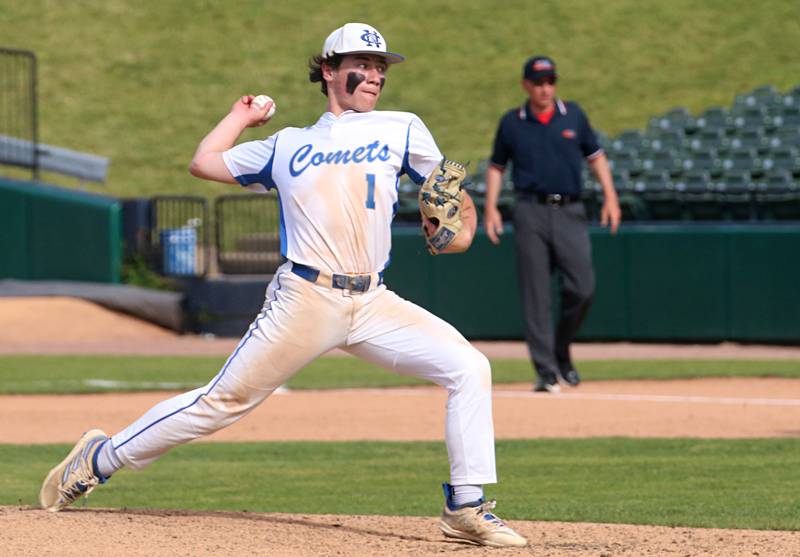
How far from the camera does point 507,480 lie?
7.54 meters

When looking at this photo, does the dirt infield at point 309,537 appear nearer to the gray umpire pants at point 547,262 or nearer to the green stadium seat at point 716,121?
the gray umpire pants at point 547,262

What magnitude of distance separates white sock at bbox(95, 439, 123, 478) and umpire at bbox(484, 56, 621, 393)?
522 cm

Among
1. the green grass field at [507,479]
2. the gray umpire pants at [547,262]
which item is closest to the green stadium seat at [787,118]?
the gray umpire pants at [547,262]

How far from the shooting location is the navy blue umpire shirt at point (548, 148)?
10.6 m

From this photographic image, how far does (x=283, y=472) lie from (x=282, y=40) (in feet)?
96.3

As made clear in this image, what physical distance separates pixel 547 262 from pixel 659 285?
199 inches

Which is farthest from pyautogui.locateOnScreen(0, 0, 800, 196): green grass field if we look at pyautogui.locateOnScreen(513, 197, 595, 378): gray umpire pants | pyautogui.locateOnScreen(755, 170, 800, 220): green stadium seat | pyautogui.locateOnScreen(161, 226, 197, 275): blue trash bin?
pyautogui.locateOnScreen(513, 197, 595, 378): gray umpire pants

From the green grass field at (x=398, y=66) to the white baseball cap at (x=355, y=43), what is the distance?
84.7 feet

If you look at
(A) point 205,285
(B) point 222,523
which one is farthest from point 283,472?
(A) point 205,285

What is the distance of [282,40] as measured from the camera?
119 feet

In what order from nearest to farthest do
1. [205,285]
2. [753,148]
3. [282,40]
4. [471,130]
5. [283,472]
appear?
[283,472] → [205,285] → [753,148] → [471,130] → [282,40]

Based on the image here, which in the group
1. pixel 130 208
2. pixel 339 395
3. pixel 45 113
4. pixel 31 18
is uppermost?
pixel 31 18

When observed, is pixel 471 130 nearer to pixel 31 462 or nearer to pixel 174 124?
pixel 174 124

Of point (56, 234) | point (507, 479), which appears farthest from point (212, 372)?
point (507, 479)
